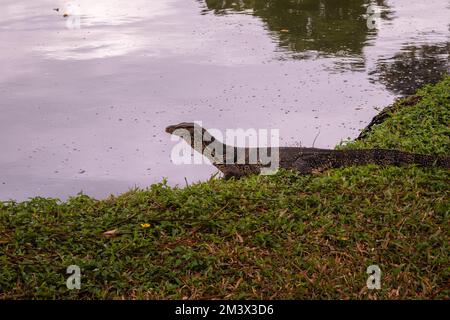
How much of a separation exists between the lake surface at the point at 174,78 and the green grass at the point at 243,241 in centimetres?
189

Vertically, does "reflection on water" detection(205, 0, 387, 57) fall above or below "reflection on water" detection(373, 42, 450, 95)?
above

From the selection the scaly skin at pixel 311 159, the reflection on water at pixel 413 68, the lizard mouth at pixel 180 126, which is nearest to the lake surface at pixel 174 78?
the reflection on water at pixel 413 68

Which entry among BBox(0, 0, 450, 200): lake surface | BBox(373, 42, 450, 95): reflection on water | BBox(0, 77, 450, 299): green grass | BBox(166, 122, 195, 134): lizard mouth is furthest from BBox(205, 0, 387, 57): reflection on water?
BBox(0, 77, 450, 299): green grass

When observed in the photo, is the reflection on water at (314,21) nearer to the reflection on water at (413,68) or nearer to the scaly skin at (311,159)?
the reflection on water at (413,68)

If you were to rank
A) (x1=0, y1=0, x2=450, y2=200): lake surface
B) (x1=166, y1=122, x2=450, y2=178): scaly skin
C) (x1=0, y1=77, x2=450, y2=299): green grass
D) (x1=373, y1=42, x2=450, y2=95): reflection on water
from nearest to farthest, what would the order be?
(x1=0, y1=77, x2=450, y2=299): green grass < (x1=166, y1=122, x2=450, y2=178): scaly skin < (x1=0, y1=0, x2=450, y2=200): lake surface < (x1=373, y1=42, x2=450, y2=95): reflection on water

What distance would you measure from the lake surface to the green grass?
189 cm

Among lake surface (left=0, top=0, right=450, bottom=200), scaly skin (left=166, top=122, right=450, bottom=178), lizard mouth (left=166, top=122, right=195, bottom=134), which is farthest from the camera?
lizard mouth (left=166, top=122, right=195, bottom=134)

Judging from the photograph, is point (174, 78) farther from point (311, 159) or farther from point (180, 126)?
point (311, 159)

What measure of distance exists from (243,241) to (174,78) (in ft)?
18.4

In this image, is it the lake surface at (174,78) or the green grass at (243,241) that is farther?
the lake surface at (174,78)

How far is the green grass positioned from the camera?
3.69m

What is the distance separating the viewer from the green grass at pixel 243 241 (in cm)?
369

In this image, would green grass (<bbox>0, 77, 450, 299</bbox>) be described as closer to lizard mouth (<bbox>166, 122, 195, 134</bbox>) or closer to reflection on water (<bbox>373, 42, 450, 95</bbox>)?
lizard mouth (<bbox>166, 122, 195, 134</bbox>)
